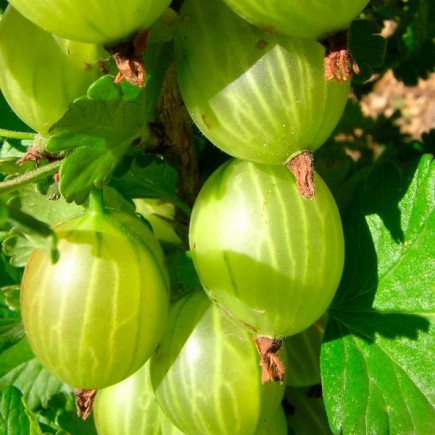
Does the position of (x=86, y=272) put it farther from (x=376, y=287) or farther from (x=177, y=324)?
(x=376, y=287)

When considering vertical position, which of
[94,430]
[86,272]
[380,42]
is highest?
[380,42]

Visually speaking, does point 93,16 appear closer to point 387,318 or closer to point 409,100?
point 387,318

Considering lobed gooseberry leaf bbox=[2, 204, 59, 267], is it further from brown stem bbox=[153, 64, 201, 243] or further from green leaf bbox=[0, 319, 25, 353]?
green leaf bbox=[0, 319, 25, 353]

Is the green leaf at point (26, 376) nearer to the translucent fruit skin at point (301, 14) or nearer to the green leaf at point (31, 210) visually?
the green leaf at point (31, 210)

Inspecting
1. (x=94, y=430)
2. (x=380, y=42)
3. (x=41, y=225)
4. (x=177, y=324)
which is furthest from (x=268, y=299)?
(x=94, y=430)

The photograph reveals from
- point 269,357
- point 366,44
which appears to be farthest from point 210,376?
point 366,44

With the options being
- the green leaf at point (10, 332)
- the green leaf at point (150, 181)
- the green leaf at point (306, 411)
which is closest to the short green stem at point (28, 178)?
the green leaf at point (150, 181)

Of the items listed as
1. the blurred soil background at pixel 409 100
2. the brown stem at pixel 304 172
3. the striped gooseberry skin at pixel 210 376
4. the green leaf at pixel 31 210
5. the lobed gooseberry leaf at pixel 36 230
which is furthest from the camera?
the blurred soil background at pixel 409 100
